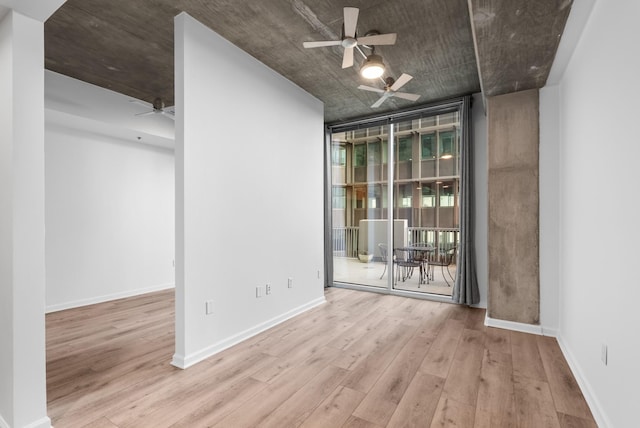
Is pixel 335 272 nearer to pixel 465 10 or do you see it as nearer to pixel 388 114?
pixel 388 114

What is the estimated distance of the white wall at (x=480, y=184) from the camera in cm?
454

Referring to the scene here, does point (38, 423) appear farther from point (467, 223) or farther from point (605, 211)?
point (467, 223)

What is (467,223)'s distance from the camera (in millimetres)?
4531

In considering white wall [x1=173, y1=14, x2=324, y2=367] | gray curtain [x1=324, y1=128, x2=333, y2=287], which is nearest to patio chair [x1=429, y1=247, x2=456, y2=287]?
gray curtain [x1=324, y1=128, x2=333, y2=287]

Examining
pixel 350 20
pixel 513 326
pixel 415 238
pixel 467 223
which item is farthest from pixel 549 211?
pixel 350 20

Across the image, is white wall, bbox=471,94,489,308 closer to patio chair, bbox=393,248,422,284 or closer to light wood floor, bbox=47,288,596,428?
light wood floor, bbox=47,288,596,428

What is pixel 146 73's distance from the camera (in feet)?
13.1

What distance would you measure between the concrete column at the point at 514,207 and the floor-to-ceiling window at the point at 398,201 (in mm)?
1194

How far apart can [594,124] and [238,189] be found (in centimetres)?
301

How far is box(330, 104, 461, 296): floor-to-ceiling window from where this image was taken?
5.07 metres

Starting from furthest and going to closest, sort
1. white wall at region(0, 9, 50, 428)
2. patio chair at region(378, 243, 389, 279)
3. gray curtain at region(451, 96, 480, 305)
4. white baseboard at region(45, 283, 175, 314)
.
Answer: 1. patio chair at region(378, 243, 389, 279)
2. gray curtain at region(451, 96, 480, 305)
3. white baseboard at region(45, 283, 175, 314)
4. white wall at region(0, 9, 50, 428)

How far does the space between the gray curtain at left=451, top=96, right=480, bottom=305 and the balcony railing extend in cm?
35

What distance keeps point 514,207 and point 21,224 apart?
14.2 ft

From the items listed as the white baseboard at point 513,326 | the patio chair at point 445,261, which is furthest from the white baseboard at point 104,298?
the white baseboard at point 513,326
